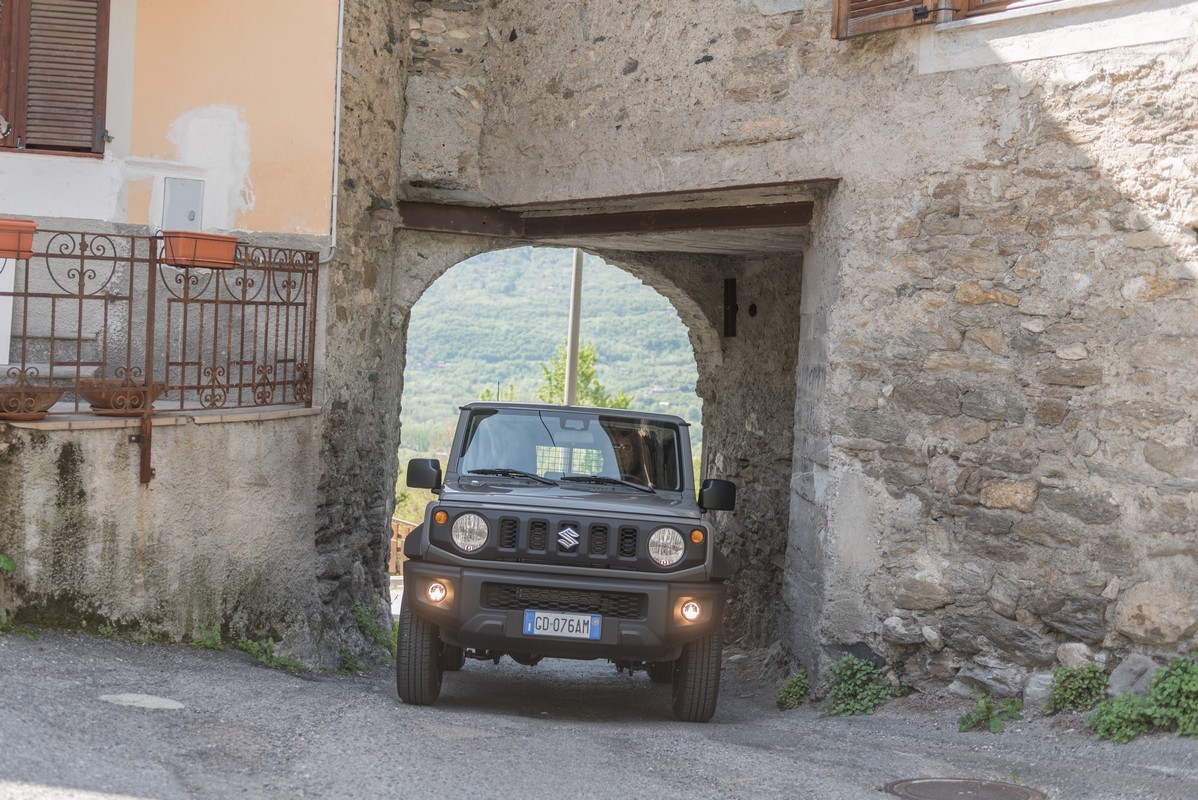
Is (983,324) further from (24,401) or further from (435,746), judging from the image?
(24,401)

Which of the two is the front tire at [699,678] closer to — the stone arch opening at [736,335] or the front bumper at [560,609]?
the front bumper at [560,609]

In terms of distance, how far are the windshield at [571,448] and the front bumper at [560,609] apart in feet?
2.76

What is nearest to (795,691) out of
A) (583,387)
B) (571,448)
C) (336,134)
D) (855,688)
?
(855,688)

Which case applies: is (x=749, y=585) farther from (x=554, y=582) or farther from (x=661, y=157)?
(x=554, y=582)

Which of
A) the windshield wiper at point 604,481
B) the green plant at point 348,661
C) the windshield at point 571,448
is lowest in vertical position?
the green plant at point 348,661

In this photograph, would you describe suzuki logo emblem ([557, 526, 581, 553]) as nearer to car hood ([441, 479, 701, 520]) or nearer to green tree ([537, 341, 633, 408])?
car hood ([441, 479, 701, 520])

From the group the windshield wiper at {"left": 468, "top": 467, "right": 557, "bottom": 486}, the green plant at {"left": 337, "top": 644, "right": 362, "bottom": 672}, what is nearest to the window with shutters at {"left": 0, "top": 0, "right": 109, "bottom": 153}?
the windshield wiper at {"left": 468, "top": 467, "right": 557, "bottom": 486}

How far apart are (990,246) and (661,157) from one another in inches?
104

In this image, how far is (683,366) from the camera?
190 feet

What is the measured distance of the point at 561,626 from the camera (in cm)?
628

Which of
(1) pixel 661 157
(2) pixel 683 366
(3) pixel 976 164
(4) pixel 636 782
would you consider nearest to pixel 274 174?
(1) pixel 661 157

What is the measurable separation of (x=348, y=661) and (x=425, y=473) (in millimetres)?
2597

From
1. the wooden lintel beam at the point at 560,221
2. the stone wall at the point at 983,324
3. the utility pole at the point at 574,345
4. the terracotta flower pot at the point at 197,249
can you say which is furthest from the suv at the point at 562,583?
the utility pole at the point at 574,345

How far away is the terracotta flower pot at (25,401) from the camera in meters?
6.74
